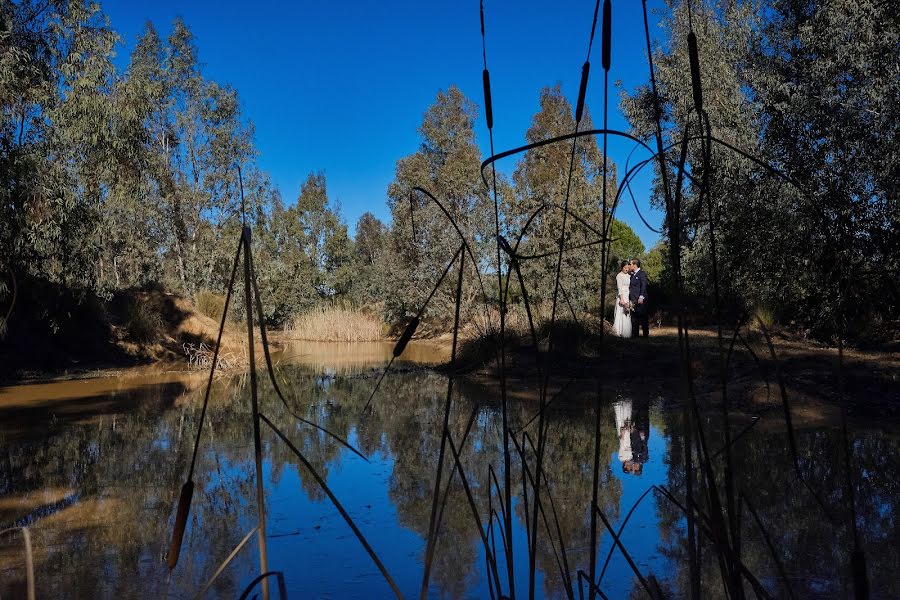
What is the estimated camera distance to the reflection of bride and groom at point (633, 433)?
440 cm

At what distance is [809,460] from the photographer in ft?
13.8

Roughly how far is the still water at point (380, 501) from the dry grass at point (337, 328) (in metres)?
14.8

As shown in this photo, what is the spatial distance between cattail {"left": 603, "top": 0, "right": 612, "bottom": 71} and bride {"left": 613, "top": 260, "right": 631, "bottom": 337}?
11.4 meters

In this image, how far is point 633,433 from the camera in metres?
5.36

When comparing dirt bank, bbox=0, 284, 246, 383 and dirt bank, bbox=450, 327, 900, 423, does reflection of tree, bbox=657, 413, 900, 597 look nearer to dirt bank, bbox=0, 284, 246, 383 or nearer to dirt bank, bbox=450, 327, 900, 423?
dirt bank, bbox=450, 327, 900, 423

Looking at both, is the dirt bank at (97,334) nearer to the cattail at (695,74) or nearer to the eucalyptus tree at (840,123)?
the eucalyptus tree at (840,123)

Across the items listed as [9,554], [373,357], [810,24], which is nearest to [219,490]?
[9,554]

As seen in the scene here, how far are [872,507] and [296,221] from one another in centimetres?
3313

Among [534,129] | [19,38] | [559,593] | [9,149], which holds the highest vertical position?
[534,129]

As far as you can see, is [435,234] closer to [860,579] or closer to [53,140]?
[53,140]

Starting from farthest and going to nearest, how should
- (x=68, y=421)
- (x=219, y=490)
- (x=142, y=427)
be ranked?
(x=68, y=421) → (x=142, y=427) → (x=219, y=490)

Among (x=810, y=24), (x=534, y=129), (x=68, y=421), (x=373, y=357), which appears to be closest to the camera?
(x=68, y=421)

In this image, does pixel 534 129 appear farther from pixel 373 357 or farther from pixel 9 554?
pixel 9 554

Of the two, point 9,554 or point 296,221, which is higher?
point 296,221
